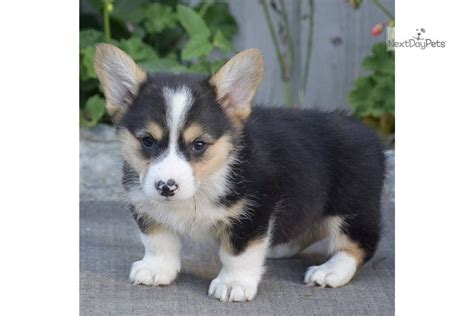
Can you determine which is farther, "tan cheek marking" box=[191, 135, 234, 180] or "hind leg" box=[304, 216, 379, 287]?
"hind leg" box=[304, 216, 379, 287]

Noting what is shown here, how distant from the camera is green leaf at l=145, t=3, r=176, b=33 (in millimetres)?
6652

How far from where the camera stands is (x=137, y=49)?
634cm

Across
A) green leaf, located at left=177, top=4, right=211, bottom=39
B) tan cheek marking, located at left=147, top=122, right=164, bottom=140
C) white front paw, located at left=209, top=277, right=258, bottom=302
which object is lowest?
white front paw, located at left=209, top=277, right=258, bottom=302

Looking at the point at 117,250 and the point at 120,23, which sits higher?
the point at 120,23

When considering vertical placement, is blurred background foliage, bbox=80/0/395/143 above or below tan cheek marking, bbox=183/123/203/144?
below

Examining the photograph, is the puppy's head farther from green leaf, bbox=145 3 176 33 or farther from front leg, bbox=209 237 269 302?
green leaf, bbox=145 3 176 33
